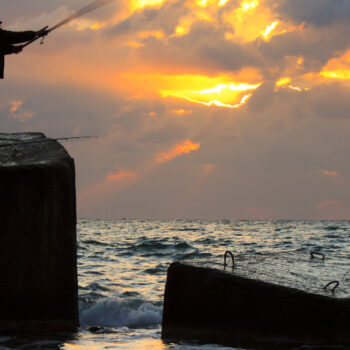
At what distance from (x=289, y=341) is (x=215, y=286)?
1.92 ft

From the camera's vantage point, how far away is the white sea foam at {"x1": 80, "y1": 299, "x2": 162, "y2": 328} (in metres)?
6.13

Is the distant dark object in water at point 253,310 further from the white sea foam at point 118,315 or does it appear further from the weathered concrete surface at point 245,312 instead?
the white sea foam at point 118,315

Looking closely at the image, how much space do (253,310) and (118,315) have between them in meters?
2.59

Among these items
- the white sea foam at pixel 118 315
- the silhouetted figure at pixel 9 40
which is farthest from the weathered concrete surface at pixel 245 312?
the silhouetted figure at pixel 9 40

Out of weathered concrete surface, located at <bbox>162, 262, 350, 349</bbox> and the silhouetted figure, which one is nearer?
weathered concrete surface, located at <bbox>162, 262, 350, 349</bbox>

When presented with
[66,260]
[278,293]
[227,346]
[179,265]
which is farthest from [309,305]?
[66,260]

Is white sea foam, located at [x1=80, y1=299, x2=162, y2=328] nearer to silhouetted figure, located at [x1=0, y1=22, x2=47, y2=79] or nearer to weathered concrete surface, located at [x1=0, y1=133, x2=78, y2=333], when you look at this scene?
weathered concrete surface, located at [x1=0, y1=133, x2=78, y2=333]

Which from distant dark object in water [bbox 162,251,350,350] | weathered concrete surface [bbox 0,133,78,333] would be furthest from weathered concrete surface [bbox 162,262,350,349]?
weathered concrete surface [bbox 0,133,78,333]

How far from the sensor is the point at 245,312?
4152mm

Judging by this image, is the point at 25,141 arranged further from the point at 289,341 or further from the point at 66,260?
the point at 289,341

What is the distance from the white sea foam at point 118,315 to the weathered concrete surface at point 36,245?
1.44 meters

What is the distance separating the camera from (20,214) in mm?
4516

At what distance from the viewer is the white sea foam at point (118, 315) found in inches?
241

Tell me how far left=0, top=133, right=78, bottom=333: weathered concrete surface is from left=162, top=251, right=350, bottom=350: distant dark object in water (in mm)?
782
